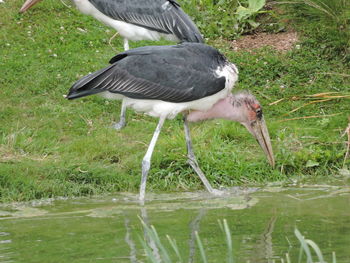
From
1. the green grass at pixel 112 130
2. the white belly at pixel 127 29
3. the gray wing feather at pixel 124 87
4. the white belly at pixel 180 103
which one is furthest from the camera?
the white belly at pixel 127 29

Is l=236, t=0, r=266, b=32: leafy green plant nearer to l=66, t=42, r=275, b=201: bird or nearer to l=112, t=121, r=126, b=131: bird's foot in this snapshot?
l=112, t=121, r=126, b=131: bird's foot

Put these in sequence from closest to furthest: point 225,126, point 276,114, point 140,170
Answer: point 140,170
point 225,126
point 276,114

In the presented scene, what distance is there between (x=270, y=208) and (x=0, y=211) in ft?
5.90

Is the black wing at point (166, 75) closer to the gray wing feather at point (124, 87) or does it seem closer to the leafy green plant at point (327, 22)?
the gray wing feather at point (124, 87)

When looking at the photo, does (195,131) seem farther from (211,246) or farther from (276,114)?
(211,246)

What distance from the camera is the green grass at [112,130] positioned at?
20.0 ft

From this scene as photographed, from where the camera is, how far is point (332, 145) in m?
6.57

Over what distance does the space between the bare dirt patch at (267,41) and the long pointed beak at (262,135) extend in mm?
2415

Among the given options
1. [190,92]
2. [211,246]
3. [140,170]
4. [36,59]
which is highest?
[36,59]

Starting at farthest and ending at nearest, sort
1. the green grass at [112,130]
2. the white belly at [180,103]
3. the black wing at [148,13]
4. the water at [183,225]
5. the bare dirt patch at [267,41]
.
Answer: the bare dirt patch at [267,41] < the black wing at [148,13] < the green grass at [112,130] < the white belly at [180,103] < the water at [183,225]

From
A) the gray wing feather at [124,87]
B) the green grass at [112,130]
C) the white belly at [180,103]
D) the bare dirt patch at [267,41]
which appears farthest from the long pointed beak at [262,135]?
the bare dirt patch at [267,41]

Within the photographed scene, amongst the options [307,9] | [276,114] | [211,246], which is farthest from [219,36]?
[211,246]

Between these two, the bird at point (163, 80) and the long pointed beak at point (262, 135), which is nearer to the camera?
the bird at point (163, 80)

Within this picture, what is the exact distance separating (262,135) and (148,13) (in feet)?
6.34
